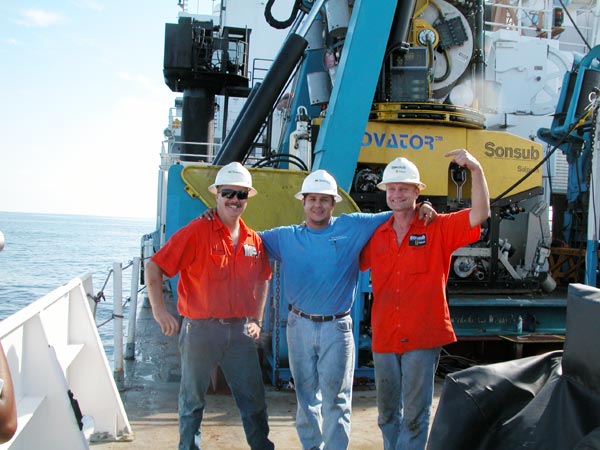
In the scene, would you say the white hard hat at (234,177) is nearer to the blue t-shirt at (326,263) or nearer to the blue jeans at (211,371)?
the blue t-shirt at (326,263)

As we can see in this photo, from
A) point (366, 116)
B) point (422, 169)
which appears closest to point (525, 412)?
point (366, 116)

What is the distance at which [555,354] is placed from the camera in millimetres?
2230

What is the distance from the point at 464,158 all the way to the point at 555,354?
4.76 feet

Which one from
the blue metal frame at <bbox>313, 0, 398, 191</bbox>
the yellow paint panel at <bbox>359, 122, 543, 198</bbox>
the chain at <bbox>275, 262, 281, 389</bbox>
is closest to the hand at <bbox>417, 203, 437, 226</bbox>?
the chain at <bbox>275, 262, 281, 389</bbox>

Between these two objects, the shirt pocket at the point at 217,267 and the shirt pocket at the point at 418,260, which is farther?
the shirt pocket at the point at 217,267

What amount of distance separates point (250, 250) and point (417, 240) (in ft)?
3.34

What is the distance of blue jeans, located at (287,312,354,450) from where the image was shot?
350 cm

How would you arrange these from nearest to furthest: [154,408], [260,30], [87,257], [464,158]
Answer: [464,158] → [154,408] → [260,30] → [87,257]

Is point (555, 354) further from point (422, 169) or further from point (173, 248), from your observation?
point (422, 169)

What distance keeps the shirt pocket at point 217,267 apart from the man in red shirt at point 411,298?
2.94 ft

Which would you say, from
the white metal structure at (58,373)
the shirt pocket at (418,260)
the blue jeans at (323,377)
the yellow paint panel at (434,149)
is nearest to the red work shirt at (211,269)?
the blue jeans at (323,377)

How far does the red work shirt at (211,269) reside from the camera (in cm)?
355

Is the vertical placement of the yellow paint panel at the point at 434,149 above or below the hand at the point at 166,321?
above

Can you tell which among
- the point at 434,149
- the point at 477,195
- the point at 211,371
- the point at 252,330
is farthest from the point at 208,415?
the point at 434,149
